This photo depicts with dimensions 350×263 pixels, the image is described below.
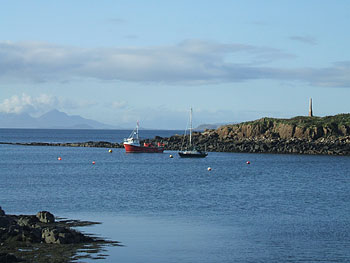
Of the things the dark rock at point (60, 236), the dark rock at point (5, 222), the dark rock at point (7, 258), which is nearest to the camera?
the dark rock at point (7, 258)

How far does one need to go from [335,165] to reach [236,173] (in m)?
19.4

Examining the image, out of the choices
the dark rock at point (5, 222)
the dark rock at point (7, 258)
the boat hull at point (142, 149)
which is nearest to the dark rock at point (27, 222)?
the dark rock at point (5, 222)

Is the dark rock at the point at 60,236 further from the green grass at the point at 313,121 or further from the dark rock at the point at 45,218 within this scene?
the green grass at the point at 313,121

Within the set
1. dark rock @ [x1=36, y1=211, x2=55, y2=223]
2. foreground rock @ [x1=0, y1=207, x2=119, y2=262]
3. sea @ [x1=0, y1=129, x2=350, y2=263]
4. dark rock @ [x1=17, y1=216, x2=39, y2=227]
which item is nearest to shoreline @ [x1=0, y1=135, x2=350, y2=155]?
sea @ [x1=0, y1=129, x2=350, y2=263]

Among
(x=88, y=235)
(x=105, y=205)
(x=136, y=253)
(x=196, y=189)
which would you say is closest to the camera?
(x=136, y=253)

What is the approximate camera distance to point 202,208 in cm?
4131

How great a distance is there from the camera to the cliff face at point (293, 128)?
119 metres

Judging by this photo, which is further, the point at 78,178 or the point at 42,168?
the point at 42,168

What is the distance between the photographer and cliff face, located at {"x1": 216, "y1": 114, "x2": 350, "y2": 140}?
390ft

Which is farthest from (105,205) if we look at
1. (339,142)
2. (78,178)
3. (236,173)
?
(339,142)

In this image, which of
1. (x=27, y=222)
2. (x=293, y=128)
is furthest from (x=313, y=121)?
(x=27, y=222)

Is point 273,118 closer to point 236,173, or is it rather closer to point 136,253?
point 236,173

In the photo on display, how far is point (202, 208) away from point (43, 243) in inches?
633

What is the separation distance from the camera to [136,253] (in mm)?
26438
